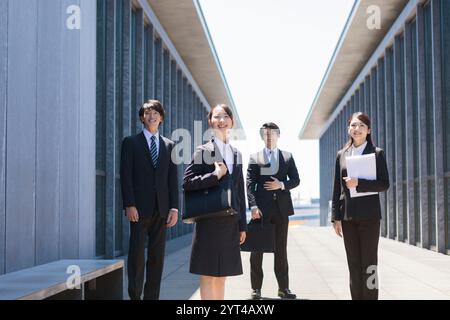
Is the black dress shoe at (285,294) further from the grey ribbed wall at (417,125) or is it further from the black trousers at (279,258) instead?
the grey ribbed wall at (417,125)

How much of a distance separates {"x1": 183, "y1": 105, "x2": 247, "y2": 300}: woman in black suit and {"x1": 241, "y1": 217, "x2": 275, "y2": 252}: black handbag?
7.07 feet

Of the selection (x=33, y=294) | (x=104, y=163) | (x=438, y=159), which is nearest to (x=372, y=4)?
(x=438, y=159)

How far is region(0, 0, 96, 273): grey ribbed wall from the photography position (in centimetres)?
747

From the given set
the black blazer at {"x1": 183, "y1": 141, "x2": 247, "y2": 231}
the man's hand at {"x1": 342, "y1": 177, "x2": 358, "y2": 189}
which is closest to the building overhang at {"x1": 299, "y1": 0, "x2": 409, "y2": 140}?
the man's hand at {"x1": 342, "y1": 177, "x2": 358, "y2": 189}

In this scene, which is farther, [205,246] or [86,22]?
[86,22]

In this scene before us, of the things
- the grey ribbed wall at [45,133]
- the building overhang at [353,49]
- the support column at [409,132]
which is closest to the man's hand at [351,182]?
the grey ribbed wall at [45,133]

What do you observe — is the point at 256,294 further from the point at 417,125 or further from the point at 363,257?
the point at 417,125

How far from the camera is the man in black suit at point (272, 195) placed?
7645 millimetres

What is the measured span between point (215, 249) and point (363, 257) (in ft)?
5.02

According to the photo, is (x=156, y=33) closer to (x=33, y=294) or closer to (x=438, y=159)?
(x=438, y=159)

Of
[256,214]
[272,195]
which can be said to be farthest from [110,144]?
[256,214]

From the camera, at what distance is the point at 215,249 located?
16.4ft

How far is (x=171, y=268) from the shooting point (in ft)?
39.1
